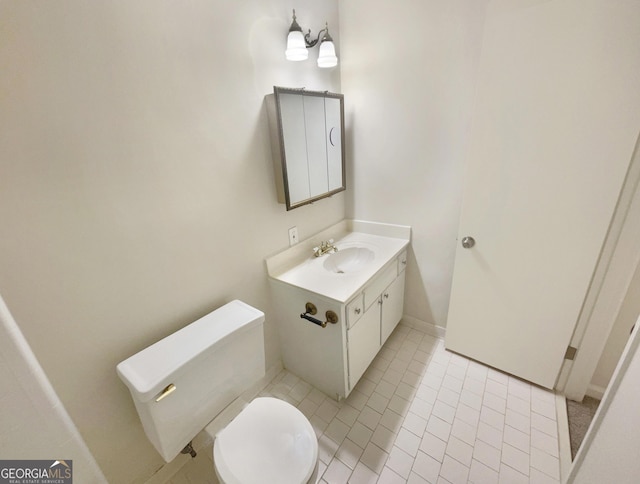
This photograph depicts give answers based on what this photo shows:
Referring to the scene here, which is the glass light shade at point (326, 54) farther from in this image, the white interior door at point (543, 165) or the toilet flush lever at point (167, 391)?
the toilet flush lever at point (167, 391)

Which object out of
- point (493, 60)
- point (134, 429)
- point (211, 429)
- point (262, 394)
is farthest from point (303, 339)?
point (493, 60)

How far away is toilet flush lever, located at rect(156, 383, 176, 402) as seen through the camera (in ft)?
2.85

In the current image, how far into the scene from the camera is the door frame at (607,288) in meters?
1.16

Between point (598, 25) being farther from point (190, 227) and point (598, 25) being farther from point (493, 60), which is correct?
point (190, 227)

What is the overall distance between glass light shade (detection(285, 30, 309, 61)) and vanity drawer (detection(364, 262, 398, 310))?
1.22m

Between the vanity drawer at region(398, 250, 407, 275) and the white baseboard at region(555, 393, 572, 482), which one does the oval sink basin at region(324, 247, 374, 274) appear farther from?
the white baseboard at region(555, 393, 572, 482)

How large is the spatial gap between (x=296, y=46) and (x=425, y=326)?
2028mm

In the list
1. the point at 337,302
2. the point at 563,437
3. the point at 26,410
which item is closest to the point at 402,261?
the point at 337,302

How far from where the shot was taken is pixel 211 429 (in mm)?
1503

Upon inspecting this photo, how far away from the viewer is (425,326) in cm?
209

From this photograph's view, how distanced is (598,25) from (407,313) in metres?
1.85

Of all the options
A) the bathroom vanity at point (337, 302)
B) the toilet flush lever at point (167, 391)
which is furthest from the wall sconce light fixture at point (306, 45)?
the toilet flush lever at point (167, 391)

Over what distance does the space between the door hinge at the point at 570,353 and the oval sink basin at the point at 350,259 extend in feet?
3.87

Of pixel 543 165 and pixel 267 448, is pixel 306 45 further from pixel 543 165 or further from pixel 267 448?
pixel 267 448
